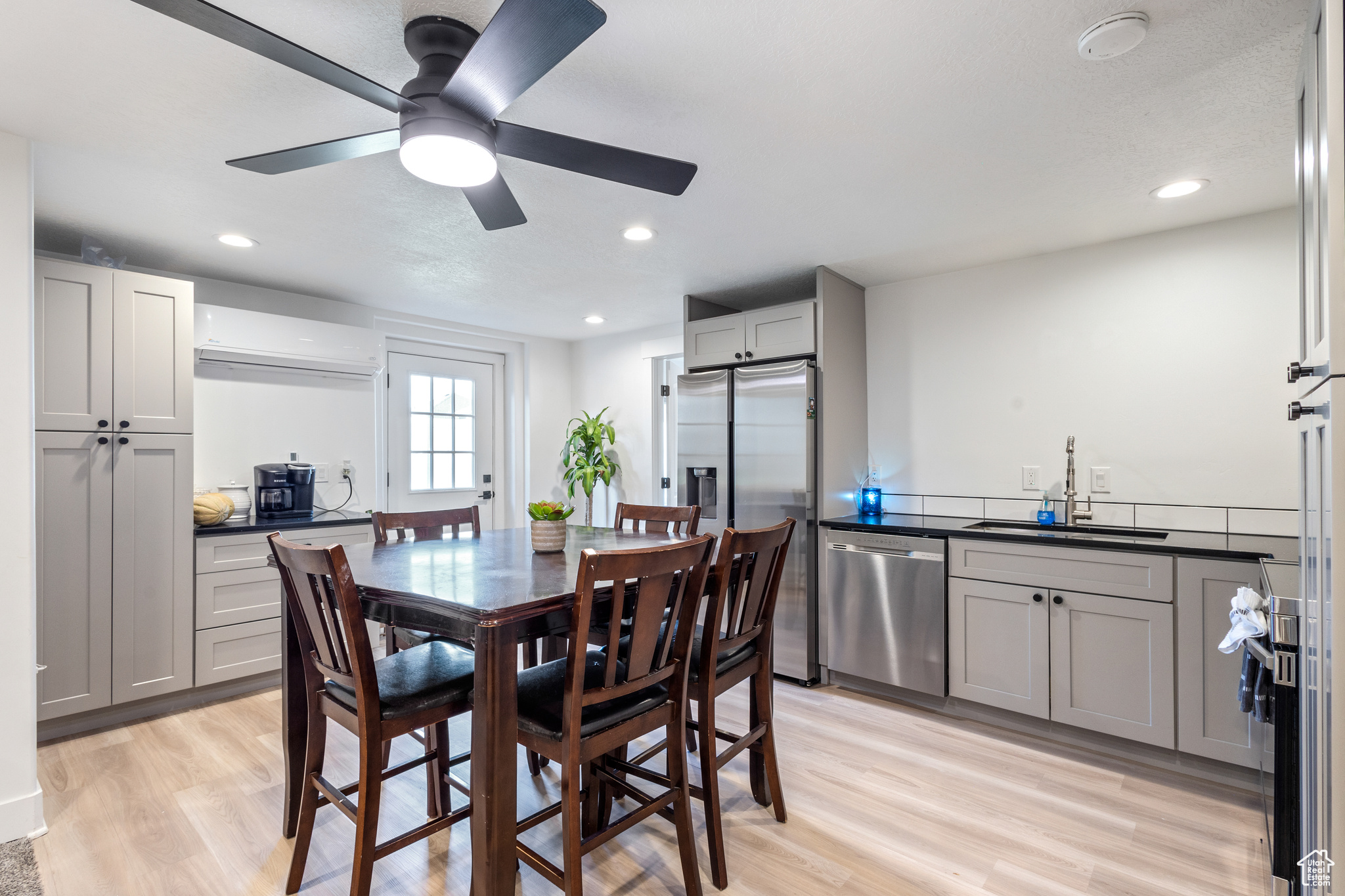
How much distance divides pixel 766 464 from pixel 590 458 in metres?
1.99

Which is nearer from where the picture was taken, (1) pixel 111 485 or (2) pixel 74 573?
(2) pixel 74 573

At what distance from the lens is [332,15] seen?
59.7 inches

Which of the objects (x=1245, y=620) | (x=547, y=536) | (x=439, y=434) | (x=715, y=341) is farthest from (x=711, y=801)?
(x=439, y=434)

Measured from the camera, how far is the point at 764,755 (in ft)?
7.11

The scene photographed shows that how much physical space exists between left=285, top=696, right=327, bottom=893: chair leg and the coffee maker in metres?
2.26

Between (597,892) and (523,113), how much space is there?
2248 millimetres

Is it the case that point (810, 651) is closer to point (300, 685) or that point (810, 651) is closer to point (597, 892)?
point (597, 892)

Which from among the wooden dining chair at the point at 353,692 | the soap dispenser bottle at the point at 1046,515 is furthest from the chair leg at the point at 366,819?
the soap dispenser bottle at the point at 1046,515

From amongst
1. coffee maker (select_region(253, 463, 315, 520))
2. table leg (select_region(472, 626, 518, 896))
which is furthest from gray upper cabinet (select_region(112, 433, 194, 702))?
table leg (select_region(472, 626, 518, 896))

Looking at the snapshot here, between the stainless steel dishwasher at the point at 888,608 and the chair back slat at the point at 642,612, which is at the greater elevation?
the chair back slat at the point at 642,612

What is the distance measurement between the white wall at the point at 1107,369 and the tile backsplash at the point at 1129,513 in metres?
0.04

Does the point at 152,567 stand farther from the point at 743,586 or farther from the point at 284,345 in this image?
the point at 743,586

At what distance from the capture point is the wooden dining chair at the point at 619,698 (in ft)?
4.91

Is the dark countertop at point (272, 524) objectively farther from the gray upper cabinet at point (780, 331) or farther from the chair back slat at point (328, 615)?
the gray upper cabinet at point (780, 331)
